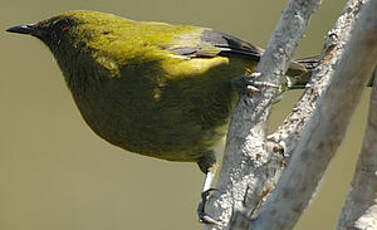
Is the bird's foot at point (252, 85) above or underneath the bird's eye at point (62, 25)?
above

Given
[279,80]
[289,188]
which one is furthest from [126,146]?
[289,188]

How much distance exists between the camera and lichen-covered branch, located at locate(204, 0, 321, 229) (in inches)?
94.2

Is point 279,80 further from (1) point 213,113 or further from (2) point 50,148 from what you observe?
(2) point 50,148

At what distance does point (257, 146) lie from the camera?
8.04 feet

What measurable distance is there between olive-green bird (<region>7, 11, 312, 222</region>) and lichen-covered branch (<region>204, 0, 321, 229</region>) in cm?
61

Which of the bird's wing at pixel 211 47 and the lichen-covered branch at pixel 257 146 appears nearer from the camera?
the lichen-covered branch at pixel 257 146

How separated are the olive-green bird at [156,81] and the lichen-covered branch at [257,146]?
606 millimetres

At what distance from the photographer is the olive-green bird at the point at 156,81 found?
3.16 metres

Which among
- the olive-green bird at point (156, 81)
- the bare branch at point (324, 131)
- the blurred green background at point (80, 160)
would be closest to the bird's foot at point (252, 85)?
the olive-green bird at point (156, 81)

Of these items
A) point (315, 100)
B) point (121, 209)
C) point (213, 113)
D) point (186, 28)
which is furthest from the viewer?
point (121, 209)

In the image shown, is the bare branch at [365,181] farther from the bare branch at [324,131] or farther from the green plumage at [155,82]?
the green plumage at [155,82]

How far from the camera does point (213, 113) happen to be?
3.21 metres

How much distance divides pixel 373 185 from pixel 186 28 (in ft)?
5.42

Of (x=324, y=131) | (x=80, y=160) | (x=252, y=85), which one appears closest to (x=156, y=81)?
(x=252, y=85)
